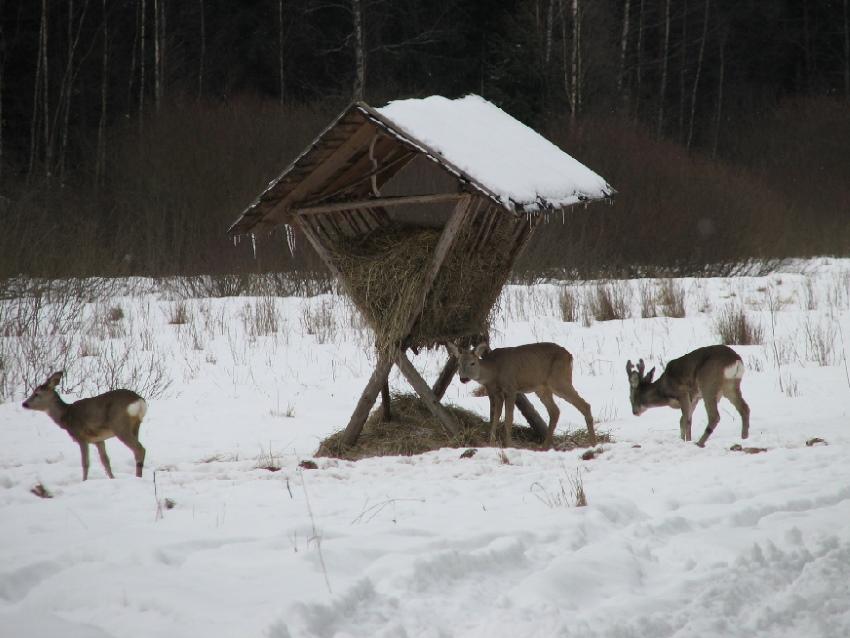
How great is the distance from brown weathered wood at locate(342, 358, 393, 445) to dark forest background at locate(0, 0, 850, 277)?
735 centimetres

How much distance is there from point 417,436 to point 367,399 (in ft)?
1.96

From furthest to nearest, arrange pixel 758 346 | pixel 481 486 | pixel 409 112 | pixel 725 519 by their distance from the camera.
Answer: pixel 758 346 < pixel 409 112 < pixel 481 486 < pixel 725 519

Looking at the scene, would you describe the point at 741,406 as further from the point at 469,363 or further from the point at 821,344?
the point at 821,344

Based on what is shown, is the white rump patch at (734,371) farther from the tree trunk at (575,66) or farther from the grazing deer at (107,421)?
the tree trunk at (575,66)

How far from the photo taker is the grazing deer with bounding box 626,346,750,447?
742cm

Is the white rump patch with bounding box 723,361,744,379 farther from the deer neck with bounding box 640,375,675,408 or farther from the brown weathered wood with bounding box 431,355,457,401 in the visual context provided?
the brown weathered wood with bounding box 431,355,457,401

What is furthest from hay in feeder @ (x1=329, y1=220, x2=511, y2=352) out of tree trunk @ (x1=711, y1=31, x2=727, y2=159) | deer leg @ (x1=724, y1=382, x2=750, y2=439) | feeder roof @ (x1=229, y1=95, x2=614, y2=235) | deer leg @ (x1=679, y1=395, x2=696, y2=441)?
tree trunk @ (x1=711, y1=31, x2=727, y2=159)

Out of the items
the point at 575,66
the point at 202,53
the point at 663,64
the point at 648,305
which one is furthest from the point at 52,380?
the point at 663,64

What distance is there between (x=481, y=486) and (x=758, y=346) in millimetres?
7082

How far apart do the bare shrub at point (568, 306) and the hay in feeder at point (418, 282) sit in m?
6.16

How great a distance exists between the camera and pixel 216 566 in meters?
4.09

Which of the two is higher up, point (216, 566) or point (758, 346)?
point (758, 346)

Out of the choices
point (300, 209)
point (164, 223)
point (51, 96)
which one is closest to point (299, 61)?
point (51, 96)

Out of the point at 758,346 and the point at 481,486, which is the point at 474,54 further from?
the point at 481,486
